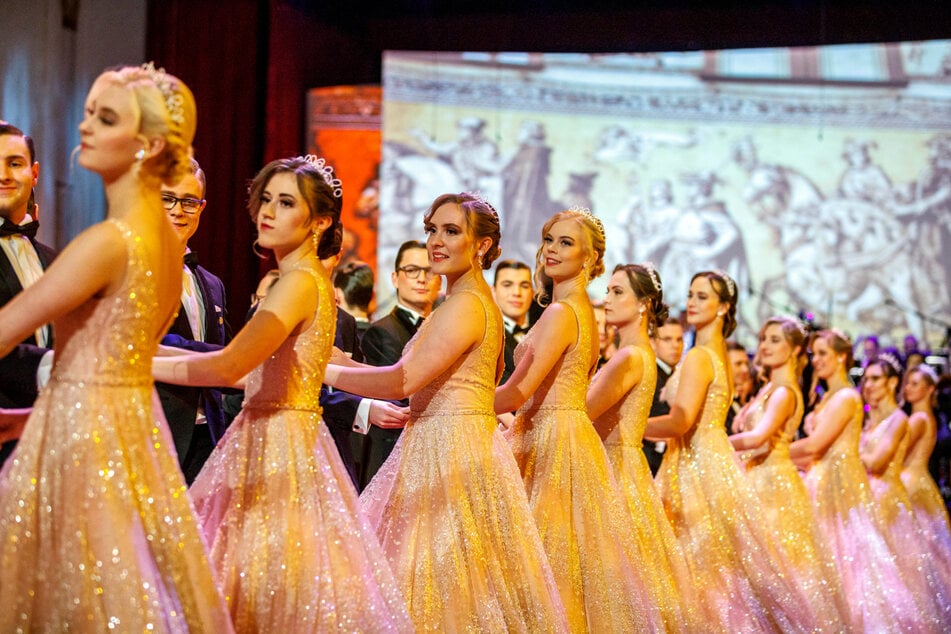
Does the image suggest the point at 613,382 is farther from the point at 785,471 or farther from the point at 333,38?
the point at 333,38

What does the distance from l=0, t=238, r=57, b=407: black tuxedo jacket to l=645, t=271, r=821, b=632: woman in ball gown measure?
3023 millimetres

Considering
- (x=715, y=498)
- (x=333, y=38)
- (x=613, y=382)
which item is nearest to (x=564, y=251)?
(x=613, y=382)

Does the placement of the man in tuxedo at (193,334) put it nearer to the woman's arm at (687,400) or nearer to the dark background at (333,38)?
the woman's arm at (687,400)

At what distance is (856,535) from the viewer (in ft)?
22.4

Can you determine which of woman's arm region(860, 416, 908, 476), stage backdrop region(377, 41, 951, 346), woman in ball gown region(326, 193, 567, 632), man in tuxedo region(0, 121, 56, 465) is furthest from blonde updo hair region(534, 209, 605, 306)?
stage backdrop region(377, 41, 951, 346)

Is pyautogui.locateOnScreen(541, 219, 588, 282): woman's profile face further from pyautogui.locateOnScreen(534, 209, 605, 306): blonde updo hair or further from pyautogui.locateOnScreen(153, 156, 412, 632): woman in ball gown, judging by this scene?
pyautogui.locateOnScreen(153, 156, 412, 632): woman in ball gown

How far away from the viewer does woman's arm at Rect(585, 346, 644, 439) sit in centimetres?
495

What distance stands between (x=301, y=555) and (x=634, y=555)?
70.5 inches

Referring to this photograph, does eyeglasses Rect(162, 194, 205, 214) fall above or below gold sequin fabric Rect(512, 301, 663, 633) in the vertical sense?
above

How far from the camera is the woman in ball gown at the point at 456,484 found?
363 centimetres

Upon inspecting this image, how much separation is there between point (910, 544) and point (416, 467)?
4.76 metres

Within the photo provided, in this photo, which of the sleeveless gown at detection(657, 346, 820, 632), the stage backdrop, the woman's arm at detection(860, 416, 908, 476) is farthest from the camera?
the stage backdrop

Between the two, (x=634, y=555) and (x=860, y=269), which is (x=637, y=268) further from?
(x=860, y=269)

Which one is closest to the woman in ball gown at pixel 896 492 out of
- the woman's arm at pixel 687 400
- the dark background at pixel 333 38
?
the woman's arm at pixel 687 400
